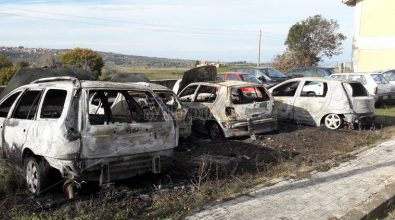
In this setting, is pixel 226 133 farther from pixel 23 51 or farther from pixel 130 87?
pixel 23 51

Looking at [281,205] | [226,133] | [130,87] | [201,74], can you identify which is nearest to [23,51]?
[201,74]

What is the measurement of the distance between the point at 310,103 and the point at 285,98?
2.73 ft

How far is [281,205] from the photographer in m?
6.19

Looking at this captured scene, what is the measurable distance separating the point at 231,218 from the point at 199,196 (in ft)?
2.83

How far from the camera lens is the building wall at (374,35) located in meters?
31.1

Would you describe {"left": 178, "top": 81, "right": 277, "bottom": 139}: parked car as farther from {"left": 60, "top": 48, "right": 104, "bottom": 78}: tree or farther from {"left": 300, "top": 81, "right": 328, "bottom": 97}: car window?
{"left": 60, "top": 48, "right": 104, "bottom": 78}: tree

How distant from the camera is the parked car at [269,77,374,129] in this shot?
12797mm

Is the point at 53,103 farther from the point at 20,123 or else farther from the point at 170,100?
the point at 170,100

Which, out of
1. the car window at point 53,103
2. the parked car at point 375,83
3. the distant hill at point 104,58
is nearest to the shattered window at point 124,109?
the car window at point 53,103

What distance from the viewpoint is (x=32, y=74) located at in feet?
38.6

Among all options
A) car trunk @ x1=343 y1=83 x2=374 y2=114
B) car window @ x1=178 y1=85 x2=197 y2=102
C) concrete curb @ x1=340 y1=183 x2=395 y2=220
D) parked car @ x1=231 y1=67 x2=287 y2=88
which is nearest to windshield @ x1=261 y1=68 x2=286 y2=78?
parked car @ x1=231 y1=67 x2=287 y2=88

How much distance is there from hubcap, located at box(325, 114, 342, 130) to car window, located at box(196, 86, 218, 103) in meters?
3.34

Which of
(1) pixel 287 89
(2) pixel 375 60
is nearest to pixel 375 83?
(1) pixel 287 89

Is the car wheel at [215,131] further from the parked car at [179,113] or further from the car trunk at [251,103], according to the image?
the parked car at [179,113]
